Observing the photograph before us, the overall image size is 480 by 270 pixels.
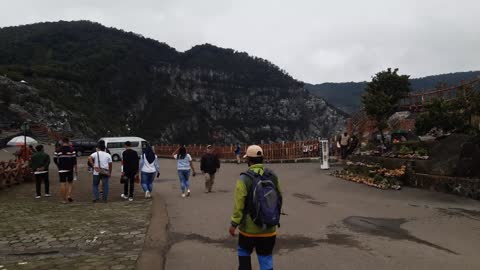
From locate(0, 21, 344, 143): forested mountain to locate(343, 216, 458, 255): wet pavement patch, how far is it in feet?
217

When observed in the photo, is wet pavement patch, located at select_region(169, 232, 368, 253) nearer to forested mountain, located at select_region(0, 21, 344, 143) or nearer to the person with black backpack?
the person with black backpack

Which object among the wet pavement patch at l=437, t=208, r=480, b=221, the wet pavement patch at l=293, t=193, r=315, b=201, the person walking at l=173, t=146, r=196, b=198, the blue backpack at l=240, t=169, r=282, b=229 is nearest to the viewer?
the blue backpack at l=240, t=169, r=282, b=229

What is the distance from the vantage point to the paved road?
677 centimetres

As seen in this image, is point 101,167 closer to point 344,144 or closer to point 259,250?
point 259,250

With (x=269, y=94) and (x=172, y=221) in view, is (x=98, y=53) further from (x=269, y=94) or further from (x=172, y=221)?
(x=172, y=221)

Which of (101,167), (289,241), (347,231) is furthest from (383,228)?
(101,167)

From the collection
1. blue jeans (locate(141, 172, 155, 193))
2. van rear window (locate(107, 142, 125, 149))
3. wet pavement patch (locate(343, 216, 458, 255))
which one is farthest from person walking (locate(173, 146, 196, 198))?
van rear window (locate(107, 142, 125, 149))

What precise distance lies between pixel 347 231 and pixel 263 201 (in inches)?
175

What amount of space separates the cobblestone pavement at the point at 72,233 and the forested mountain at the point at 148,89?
61497mm

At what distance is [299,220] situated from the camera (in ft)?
32.9

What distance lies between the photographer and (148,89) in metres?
128

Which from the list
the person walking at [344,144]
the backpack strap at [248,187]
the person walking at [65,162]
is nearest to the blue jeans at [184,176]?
the person walking at [65,162]

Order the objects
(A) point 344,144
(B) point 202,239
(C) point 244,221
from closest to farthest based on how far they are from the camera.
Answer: (C) point 244,221
(B) point 202,239
(A) point 344,144

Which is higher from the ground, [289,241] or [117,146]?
[117,146]
